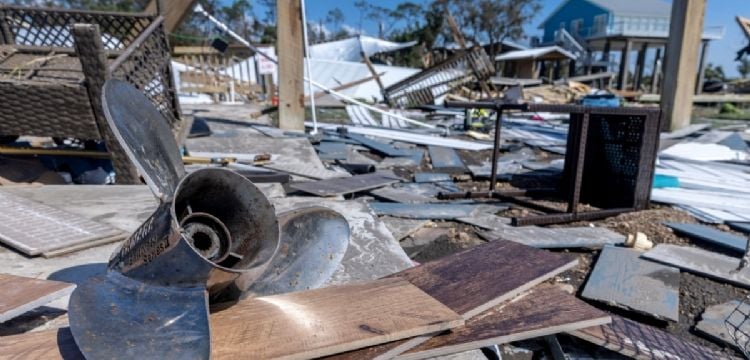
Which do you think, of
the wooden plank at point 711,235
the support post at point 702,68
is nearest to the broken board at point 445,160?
the wooden plank at point 711,235

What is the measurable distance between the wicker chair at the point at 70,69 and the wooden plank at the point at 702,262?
13.7ft

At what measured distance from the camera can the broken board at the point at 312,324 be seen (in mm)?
1360

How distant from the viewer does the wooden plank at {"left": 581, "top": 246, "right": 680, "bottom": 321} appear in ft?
8.02

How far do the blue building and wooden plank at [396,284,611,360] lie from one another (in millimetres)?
29952

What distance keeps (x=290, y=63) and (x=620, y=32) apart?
3255cm

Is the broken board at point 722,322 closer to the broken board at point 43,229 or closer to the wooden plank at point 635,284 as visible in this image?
the wooden plank at point 635,284

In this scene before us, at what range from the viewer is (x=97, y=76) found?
3.32 meters

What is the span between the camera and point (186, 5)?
19.7 feet

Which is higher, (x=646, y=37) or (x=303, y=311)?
(x=646, y=37)

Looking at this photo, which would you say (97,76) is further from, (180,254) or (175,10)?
(175,10)

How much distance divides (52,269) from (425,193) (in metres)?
3.45

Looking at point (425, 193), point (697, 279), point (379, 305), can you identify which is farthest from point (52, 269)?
point (697, 279)

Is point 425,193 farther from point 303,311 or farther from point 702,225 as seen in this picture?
point 303,311

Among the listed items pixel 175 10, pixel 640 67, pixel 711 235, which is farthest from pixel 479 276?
pixel 640 67
